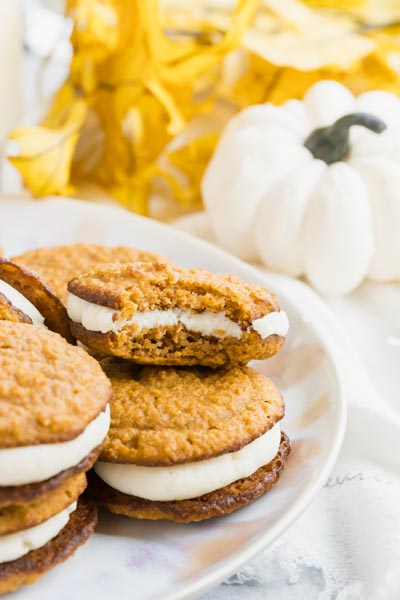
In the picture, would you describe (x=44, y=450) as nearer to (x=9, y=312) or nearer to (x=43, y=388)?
(x=43, y=388)

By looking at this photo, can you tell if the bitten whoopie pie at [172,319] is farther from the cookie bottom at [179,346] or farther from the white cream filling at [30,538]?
the white cream filling at [30,538]

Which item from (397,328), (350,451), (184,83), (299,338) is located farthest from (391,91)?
(350,451)

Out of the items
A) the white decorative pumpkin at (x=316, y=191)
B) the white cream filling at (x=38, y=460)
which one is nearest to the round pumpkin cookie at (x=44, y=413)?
the white cream filling at (x=38, y=460)

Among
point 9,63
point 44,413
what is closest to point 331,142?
point 9,63

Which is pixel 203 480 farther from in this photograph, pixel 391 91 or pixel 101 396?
pixel 391 91

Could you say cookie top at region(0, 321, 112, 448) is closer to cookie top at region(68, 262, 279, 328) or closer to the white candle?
cookie top at region(68, 262, 279, 328)

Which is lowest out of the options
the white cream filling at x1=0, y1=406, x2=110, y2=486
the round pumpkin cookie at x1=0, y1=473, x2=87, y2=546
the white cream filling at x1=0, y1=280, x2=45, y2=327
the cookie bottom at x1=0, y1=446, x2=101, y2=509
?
the round pumpkin cookie at x1=0, y1=473, x2=87, y2=546

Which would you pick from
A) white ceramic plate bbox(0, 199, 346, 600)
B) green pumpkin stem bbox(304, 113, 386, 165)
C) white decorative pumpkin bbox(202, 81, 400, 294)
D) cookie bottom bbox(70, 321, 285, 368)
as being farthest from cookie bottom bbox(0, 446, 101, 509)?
green pumpkin stem bbox(304, 113, 386, 165)
